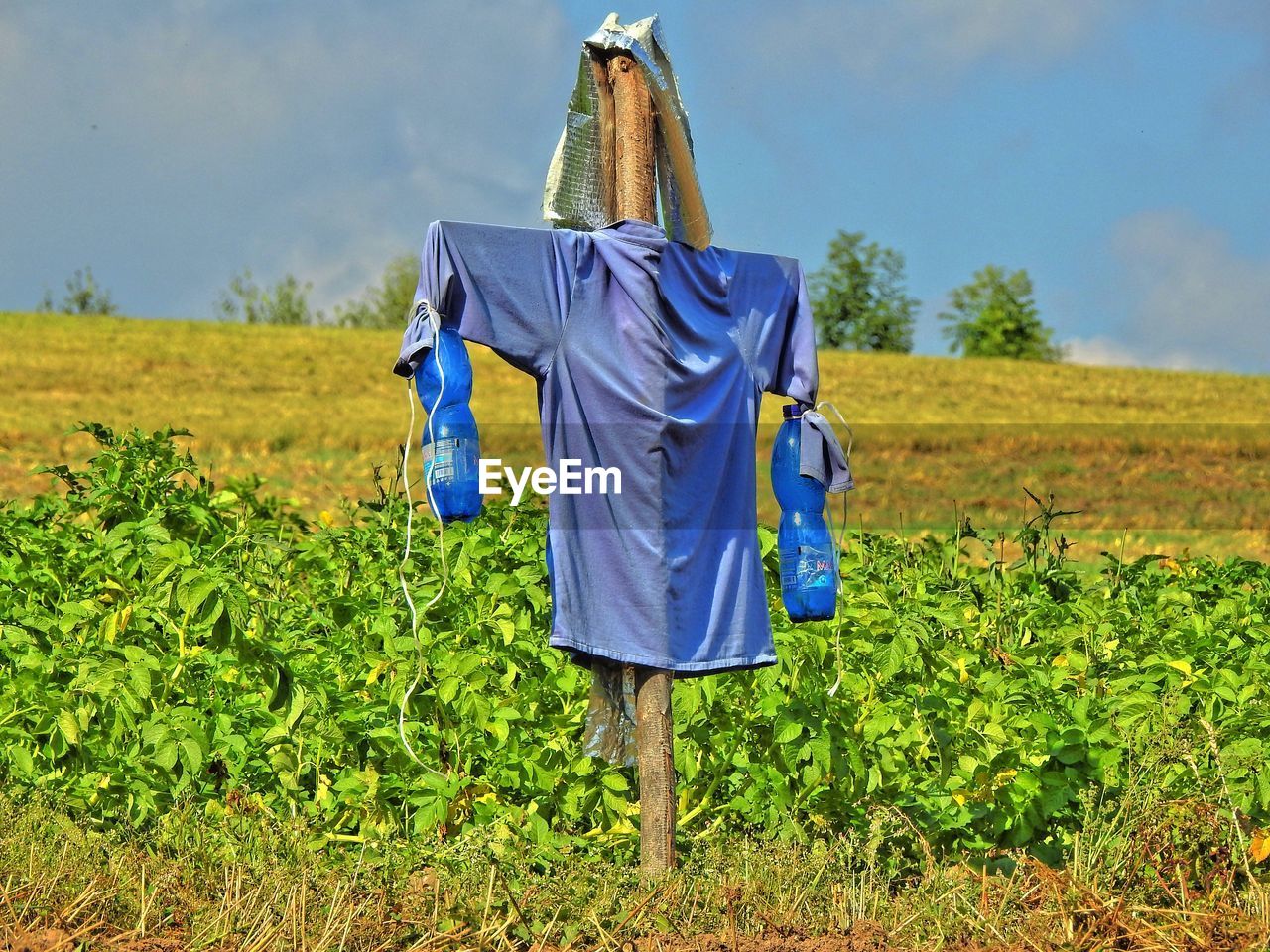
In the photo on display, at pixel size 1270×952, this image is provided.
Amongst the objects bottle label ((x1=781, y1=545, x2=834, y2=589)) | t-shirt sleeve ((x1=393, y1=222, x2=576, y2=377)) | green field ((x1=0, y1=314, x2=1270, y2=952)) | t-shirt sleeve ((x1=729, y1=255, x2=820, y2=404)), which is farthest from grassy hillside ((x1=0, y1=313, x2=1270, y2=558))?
t-shirt sleeve ((x1=393, y1=222, x2=576, y2=377))

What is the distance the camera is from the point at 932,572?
222 inches

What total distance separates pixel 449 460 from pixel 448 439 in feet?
0.16

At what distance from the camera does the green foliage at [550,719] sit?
383 cm

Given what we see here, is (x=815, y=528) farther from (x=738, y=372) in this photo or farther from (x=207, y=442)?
(x=207, y=442)

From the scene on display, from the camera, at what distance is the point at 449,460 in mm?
3312

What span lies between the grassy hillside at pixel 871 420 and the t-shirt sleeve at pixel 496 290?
5888 millimetres

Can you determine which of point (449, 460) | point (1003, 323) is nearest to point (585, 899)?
point (449, 460)

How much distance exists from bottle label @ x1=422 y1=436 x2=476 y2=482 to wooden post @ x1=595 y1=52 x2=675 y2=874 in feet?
2.14

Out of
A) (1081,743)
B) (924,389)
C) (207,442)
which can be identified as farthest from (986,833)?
(924,389)

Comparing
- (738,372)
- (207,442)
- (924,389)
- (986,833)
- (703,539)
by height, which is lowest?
(986,833)

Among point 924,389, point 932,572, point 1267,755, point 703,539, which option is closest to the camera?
point 703,539

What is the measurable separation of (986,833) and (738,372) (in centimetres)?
149

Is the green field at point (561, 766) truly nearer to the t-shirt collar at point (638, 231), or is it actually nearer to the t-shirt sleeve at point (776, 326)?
the t-shirt sleeve at point (776, 326)

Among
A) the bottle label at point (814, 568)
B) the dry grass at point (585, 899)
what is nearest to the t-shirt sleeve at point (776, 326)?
the bottle label at point (814, 568)
